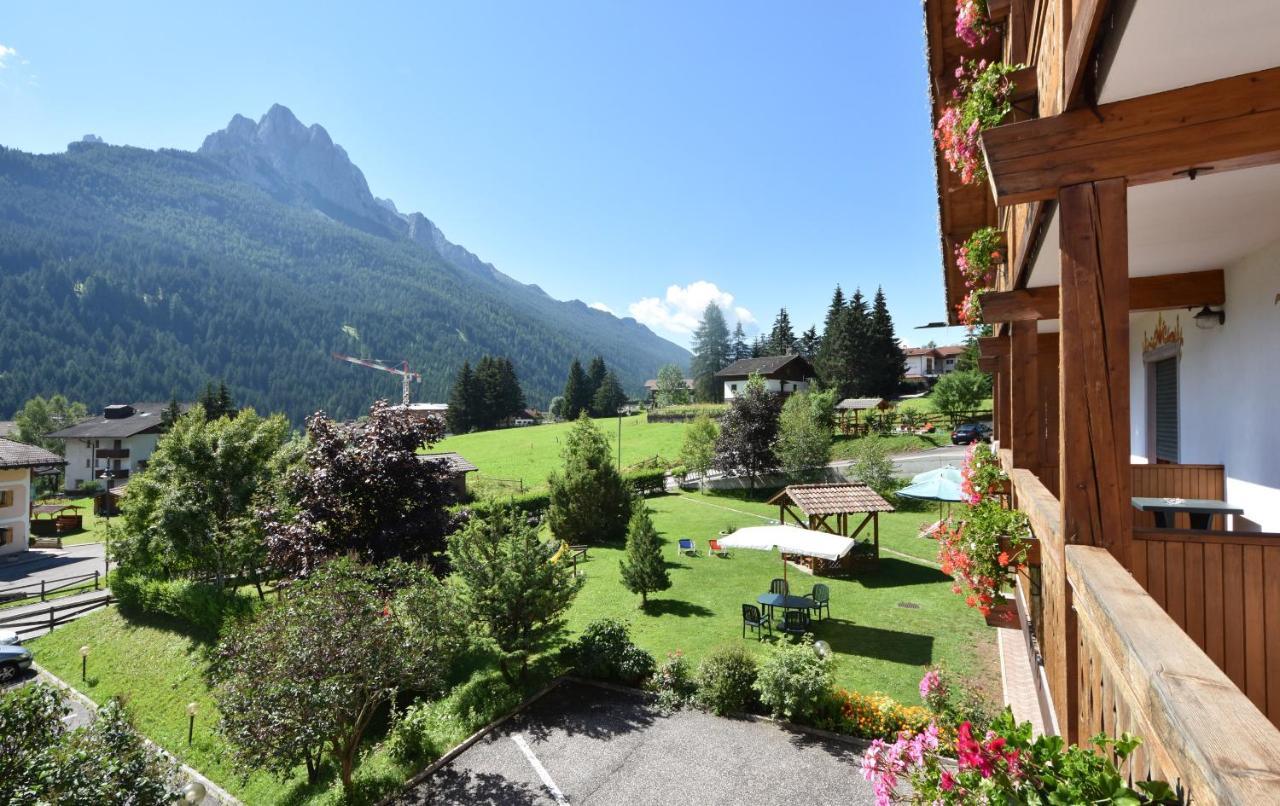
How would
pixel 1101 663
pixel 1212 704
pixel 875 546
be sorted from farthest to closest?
pixel 875 546
pixel 1101 663
pixel 1212 704

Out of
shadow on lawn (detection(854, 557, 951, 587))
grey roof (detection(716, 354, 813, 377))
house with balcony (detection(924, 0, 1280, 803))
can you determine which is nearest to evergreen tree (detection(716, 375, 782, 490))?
shadow on lawn (detection(854, 557, 951, 587))

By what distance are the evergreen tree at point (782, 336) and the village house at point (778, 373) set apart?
17373mm

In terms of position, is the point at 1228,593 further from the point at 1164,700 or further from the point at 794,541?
the point at 794,541

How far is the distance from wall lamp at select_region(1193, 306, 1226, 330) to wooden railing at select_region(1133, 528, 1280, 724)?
460 centimetres

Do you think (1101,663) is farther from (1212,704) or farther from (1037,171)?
(1037,171)

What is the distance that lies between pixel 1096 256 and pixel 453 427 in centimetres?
8302

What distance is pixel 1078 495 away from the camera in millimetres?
2865

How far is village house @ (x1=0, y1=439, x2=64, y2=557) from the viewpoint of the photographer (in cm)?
3438

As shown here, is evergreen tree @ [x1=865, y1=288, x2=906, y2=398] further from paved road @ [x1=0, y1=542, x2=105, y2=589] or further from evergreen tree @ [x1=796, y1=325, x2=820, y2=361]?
paved road @ [x1=0, y1=542, x2=105, y2=589]

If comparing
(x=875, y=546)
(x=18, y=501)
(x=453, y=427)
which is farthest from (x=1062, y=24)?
(x=453, y=427)

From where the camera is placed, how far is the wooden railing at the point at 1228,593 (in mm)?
3088

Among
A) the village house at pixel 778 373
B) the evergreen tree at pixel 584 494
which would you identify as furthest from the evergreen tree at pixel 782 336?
the evergreen tree at pixel 584 494

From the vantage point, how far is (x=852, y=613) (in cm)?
1672

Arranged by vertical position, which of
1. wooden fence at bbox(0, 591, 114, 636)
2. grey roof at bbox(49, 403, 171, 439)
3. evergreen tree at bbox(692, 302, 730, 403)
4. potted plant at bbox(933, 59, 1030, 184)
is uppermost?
evergreen tree at bbox(692, 302, 730, 403)
